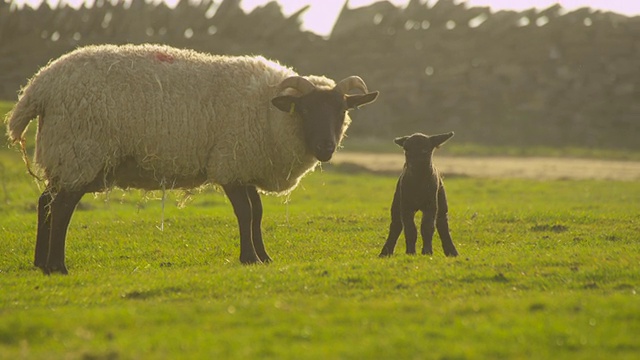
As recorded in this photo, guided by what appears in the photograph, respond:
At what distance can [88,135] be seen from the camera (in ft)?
35.6

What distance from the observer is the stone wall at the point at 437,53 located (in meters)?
35.3

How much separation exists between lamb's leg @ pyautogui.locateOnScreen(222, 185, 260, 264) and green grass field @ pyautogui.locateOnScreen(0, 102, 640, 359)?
288 mm

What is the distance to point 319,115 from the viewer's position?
457 inches

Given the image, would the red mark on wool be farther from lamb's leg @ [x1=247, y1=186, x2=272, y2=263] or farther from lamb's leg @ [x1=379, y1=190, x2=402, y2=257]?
lamb's leg @ [x1=379, y1=190, x2=402, y2=257]

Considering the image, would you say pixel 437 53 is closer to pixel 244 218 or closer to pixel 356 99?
pixel 356 99

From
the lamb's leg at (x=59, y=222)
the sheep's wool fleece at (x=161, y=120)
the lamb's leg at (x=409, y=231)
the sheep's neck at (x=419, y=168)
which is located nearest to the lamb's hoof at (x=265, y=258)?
the sheep's wool fleece at (x=161, y=120)

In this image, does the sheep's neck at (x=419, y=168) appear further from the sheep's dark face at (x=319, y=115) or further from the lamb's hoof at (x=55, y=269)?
the lamb's hoof at (x=55, y=269)

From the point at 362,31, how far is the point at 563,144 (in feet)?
32.4

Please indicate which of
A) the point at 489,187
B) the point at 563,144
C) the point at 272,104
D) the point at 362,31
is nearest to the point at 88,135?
the point at 272,104

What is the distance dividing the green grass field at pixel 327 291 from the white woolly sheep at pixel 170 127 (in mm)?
885

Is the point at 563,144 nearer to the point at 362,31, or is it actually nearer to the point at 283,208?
the point at 362,31

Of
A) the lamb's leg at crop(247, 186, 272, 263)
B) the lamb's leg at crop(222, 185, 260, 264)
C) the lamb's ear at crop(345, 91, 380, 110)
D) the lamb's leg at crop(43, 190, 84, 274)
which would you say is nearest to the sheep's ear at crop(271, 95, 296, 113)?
the lamb's ear at crop(345, 91, 380, 110)

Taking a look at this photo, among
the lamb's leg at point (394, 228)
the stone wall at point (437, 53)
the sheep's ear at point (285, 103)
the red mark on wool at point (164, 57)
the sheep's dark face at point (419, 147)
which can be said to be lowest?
the lamb's leg at point (394, 228)

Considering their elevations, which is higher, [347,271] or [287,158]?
[287,158]
